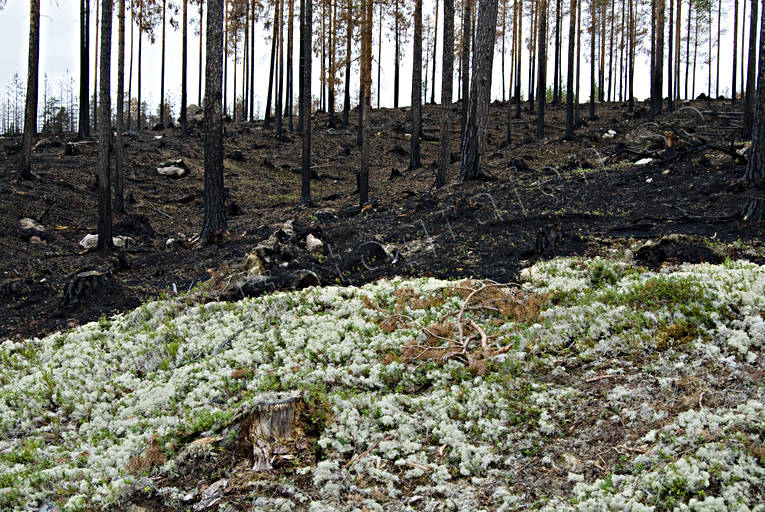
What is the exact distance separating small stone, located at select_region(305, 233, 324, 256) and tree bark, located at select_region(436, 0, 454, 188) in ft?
18.8

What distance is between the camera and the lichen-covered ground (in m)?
3.35

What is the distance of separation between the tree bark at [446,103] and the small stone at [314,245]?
18.8 ft

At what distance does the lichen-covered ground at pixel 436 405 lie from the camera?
3346mm

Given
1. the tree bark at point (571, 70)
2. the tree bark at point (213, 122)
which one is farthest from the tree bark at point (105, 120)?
the tree bark at point (571, 70)

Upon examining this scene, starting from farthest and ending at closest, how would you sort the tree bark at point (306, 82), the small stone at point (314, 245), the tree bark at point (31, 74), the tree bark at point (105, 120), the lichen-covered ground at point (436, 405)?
the tree bark at point (306, 82)
the tree bark at point (31, 74)
the tree bark at point (105, 120)
the small stone at point (314, 245)
the lichen-covered ground at point (436, 405)

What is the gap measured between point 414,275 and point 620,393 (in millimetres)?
4323

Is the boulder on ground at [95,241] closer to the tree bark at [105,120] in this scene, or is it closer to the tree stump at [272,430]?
the tree bark at [105,120]

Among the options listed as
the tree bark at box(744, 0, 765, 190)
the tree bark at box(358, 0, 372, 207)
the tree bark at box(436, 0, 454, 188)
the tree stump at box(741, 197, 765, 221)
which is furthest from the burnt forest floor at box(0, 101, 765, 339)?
the tree bark at box(436, 0, 454, 188)

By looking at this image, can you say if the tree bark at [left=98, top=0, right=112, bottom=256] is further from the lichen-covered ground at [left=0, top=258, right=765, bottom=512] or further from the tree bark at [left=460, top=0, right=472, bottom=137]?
the tree bark at [left=460, top=0, right=472, bottom=137]

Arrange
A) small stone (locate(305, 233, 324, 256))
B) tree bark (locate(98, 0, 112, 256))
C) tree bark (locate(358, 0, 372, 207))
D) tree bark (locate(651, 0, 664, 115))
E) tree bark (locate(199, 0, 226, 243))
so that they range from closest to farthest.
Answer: small stone (locate(305, 233, 324, 256)), tree bark (locate(199, 0, 226, 243)), tree bark (locate(98, 0, 112, 256)), tree bark (locate(358, 0, 372, 207)), tree bark (locate(651, 0, 664, 115))

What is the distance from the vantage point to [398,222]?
11203 millimetres

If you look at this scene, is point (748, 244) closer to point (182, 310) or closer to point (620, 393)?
point (620, 393)

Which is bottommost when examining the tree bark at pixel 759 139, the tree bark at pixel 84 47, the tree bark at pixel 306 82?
the tree bark at pixel 759 139

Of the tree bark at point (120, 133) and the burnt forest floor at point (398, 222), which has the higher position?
the tree bark at point (120, 133)
